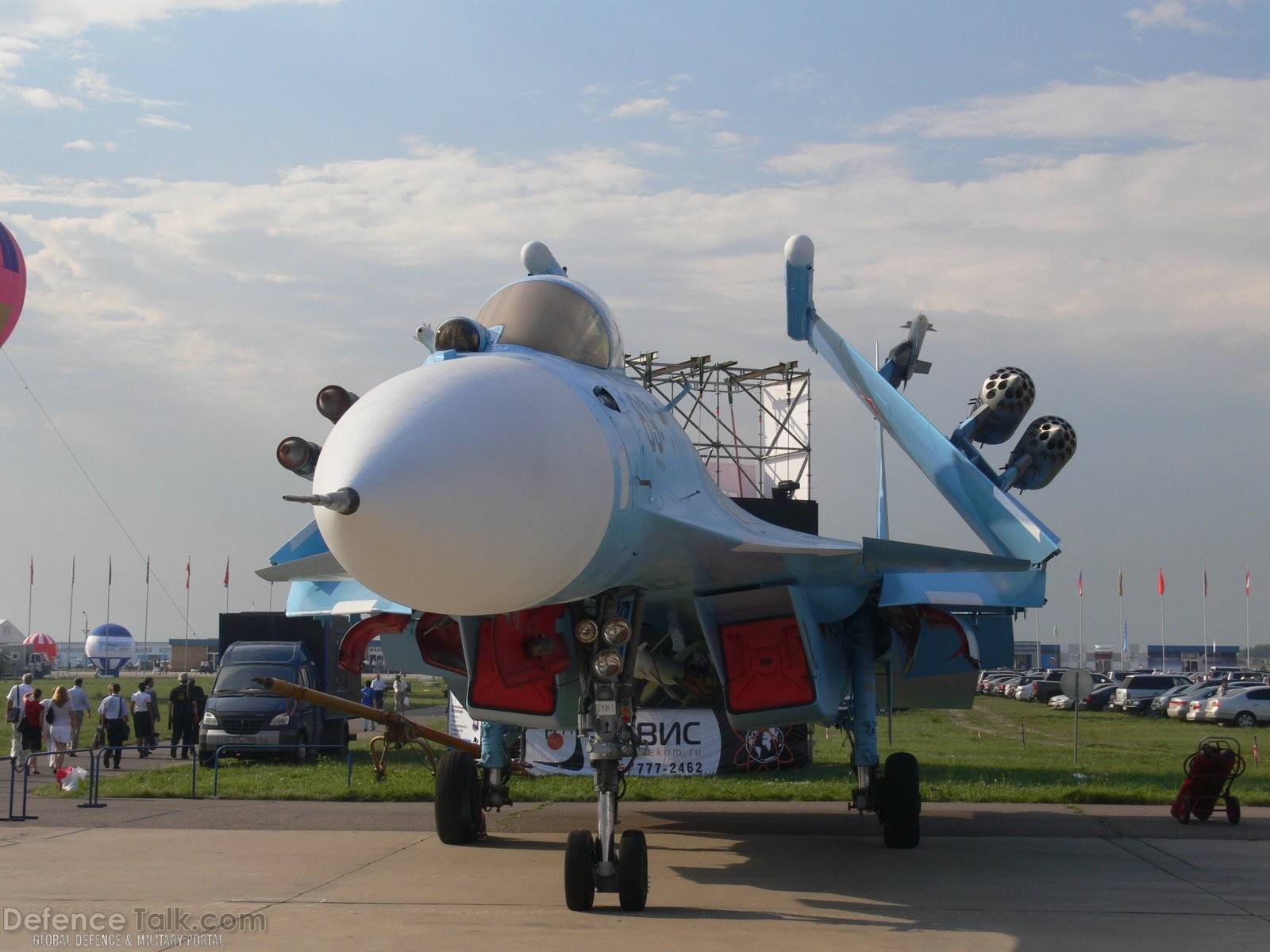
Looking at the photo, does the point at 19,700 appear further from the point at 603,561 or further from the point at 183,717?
the point at 603,561

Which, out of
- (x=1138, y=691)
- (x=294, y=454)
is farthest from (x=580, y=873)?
(x=1138, y=691)

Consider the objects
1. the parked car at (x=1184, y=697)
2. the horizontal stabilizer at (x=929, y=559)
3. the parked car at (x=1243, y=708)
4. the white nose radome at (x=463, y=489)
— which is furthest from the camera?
the parked car at (x=1184, y=697)

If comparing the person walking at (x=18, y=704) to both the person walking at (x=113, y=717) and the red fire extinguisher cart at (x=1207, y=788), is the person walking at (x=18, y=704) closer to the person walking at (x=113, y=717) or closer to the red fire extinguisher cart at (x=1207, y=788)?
the person walking at (x=113, y=717)

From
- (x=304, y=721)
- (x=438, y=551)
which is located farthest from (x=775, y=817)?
(x=304, y=721)

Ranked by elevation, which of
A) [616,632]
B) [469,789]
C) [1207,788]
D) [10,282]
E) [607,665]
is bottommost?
[1207,788]

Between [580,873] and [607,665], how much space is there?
1.21m

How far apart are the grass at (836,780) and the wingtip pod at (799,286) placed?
4084 mm

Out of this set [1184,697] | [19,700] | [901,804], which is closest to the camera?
[901,804]

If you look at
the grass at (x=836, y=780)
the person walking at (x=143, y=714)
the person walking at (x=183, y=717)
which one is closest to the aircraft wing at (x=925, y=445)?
the grass at (x=836, y=780)

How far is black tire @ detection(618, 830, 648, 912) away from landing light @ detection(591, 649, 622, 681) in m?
0.91

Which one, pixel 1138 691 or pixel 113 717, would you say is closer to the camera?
pixel 113 717

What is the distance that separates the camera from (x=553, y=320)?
7.62 meters

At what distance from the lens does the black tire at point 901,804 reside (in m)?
10.5

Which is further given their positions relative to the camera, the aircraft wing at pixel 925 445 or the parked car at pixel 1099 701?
the parked car at pixel 1099 701
